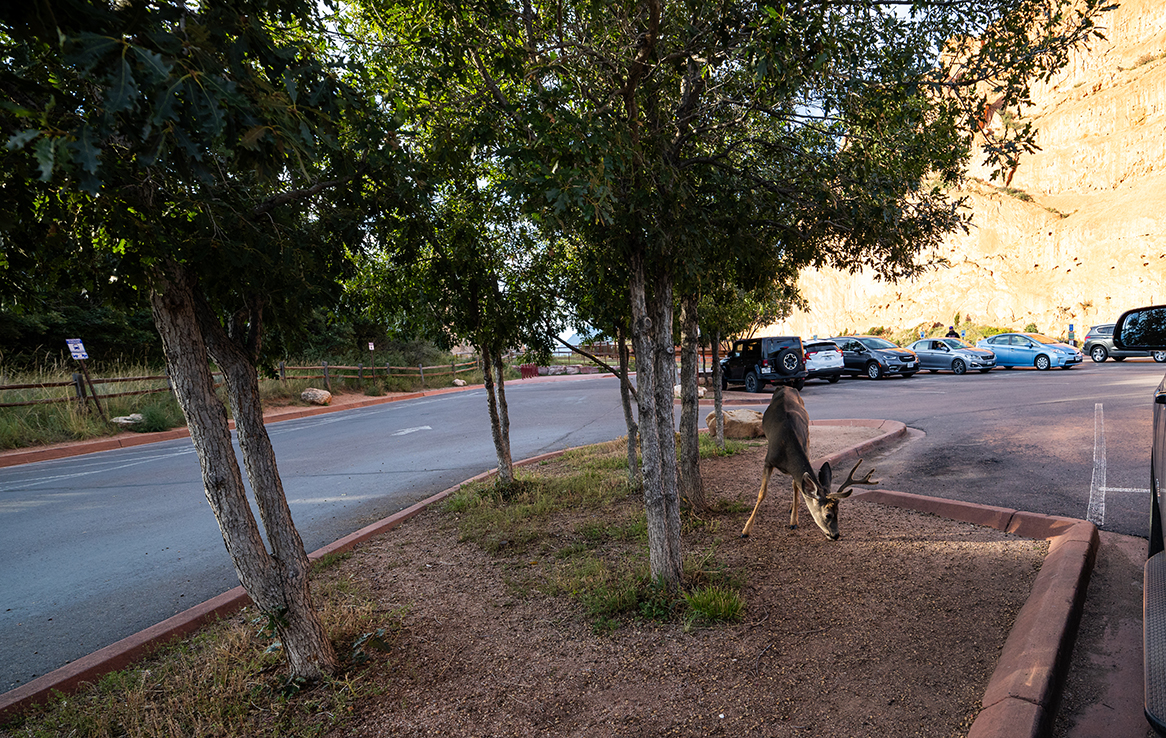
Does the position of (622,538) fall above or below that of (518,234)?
below

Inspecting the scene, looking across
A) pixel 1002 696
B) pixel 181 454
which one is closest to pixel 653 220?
pixel 1002 696

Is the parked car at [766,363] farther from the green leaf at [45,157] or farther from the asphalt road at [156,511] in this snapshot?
the green leaf at [45,157]

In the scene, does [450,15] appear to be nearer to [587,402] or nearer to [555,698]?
[555,698]

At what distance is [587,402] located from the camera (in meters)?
18.3

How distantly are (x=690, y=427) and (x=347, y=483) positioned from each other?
540cm

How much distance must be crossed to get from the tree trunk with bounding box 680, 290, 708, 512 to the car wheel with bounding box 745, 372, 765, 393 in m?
14.1

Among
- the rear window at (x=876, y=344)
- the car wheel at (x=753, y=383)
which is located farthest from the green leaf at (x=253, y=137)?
the rear window at (x=876, y=344)

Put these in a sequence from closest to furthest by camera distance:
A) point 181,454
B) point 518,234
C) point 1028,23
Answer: point 1028,23, point 518,234, point 181,454

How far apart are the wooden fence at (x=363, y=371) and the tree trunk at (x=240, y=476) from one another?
62.5ft

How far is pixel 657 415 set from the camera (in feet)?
13.0

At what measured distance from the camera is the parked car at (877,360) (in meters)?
21.2

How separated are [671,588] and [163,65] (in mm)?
3568

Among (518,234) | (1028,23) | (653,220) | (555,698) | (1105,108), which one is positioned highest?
A: (1105,108)

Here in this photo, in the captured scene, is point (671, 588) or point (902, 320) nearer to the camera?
point (671, 588)
